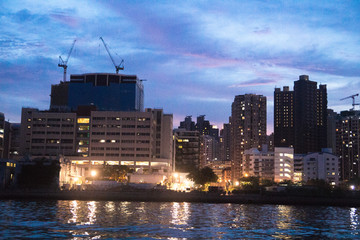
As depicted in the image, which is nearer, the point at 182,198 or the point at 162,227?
the point at 162,227

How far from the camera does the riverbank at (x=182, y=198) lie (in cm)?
13738

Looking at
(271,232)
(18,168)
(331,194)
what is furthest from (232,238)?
(18,168)

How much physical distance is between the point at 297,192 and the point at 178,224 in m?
94.6

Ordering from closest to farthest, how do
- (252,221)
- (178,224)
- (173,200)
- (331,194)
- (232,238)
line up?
(232,238)
(178,224)
(252,221)
(173,200)
(331,194)

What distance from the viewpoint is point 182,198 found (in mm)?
140250

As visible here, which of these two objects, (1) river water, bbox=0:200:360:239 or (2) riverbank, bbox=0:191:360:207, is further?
(2) riverbank, bbox=0:191:360:207

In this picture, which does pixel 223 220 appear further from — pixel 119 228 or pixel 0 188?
pixel 0 188

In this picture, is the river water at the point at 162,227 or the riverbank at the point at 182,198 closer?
the river water at the point at 162,227

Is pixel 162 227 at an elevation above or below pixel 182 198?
below

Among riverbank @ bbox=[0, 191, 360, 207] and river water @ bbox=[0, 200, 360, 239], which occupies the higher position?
riverbank @ bbox=[0, 191, 360, 207]

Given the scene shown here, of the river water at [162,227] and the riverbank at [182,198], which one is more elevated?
→ the riverbank at [182,198]

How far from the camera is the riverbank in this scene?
A: 137 meters

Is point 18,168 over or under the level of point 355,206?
over

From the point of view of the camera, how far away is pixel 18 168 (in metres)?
160
